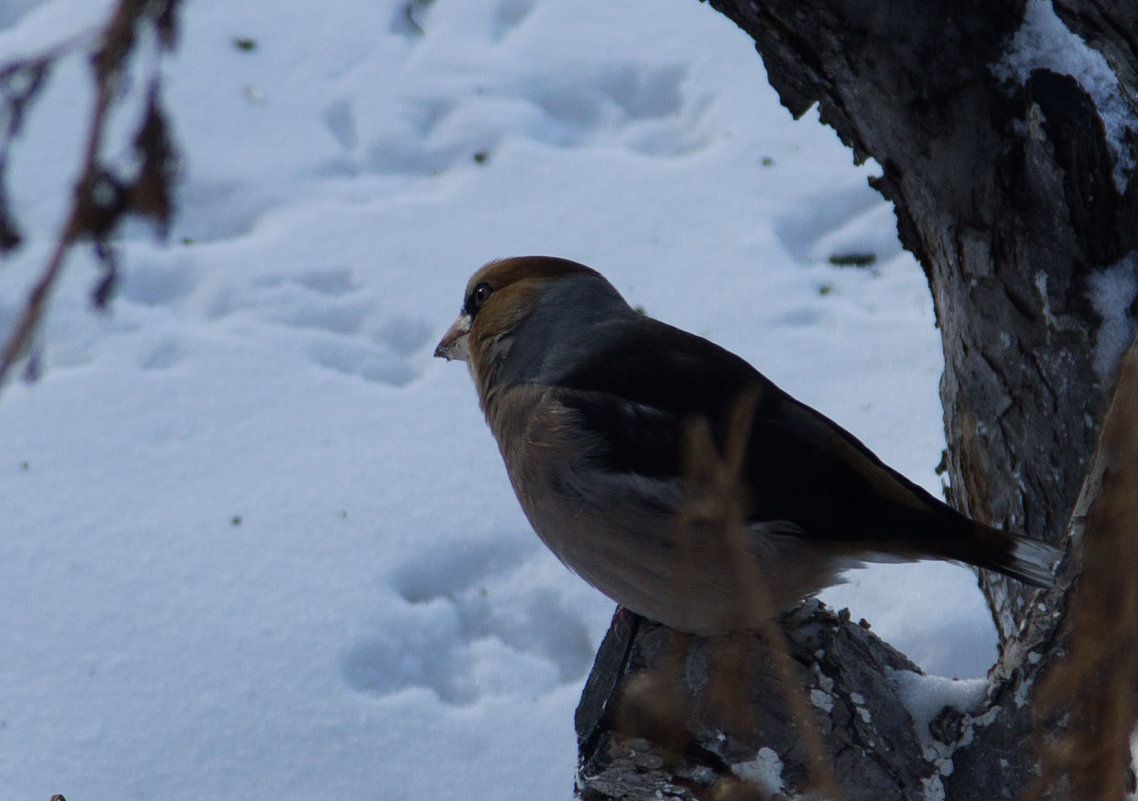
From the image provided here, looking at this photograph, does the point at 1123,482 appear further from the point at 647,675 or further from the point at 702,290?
the point at 702,290

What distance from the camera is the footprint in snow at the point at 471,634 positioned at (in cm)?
370

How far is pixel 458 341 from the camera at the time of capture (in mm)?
3299

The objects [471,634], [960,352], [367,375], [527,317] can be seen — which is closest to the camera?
[960,352]

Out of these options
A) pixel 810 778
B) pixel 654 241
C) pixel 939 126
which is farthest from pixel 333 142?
pixel 810 778

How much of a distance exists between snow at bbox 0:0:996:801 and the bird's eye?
3.85 ft

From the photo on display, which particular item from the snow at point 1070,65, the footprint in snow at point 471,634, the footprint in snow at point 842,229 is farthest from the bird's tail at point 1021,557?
the footprint in snow at point 842,229

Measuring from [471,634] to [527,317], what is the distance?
1289 millimetres

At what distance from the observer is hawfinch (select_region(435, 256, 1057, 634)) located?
7.90ft

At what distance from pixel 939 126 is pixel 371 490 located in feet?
8.43

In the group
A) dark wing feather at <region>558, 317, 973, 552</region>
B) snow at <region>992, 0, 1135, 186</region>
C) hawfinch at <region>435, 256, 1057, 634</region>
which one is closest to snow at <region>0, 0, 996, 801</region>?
hawfinch at <region>435, 256, 1057, 634</region>

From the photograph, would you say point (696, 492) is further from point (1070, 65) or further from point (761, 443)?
point (1070, 65)

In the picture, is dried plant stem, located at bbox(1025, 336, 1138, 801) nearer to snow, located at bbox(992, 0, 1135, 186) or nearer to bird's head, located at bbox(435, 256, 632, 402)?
snow, located at bbox(992, 0, 1135, 186)

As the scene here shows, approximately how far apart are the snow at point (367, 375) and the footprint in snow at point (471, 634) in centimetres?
1

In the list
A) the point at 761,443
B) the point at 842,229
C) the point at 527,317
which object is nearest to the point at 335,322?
the point at 527,317
